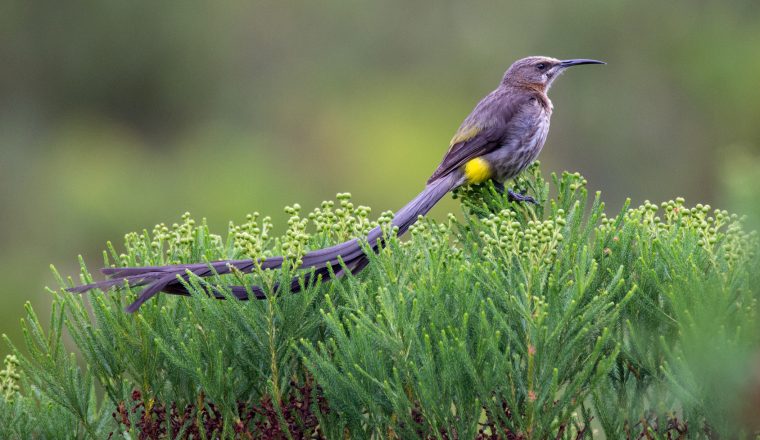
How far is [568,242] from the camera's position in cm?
181

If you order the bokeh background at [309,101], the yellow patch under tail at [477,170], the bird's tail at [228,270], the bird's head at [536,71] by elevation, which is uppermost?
the bokeh background at [309,101]

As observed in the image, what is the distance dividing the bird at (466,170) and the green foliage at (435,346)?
0.03 meters

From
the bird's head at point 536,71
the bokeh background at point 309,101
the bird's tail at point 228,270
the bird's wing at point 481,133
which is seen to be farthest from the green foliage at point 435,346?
the bokeh background at point 309,101

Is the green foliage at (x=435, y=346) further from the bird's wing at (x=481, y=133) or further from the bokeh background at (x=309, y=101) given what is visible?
the bokeh background at (x=309, y=101)

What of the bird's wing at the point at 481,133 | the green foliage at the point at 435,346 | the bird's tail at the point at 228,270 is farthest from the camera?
the bird's wing at the point at 481,133

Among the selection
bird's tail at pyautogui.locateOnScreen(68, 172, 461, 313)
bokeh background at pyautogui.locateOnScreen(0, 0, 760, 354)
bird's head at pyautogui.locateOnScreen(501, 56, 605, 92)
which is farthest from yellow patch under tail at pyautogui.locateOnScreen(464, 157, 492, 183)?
bokeh background at pyautogui.locateOnScreen(0, 0, 760, 354)

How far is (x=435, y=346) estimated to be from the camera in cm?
160

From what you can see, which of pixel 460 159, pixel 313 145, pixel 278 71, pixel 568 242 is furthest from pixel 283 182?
pixel 568 242

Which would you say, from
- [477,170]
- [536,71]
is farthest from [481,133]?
[536,71]

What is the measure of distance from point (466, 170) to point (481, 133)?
0.83 ft

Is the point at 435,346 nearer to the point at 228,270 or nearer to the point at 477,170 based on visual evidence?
the point at 228,270

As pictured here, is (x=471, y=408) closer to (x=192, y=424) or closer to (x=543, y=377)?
(x=543, y=377)

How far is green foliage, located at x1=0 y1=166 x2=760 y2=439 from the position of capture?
60.2 inches

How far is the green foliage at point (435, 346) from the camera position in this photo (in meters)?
1.53
